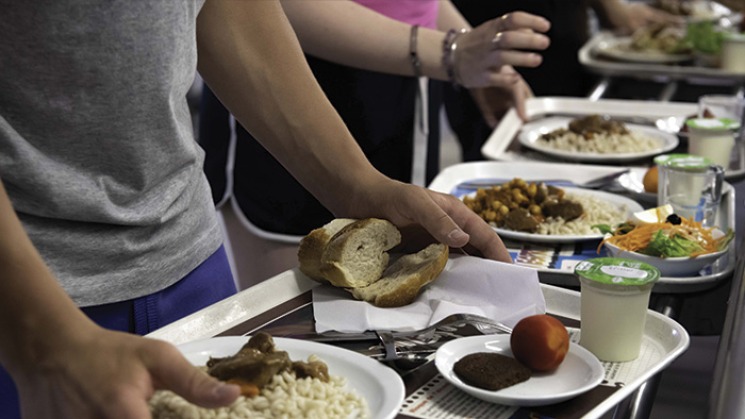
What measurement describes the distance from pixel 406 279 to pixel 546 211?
22.7 inches

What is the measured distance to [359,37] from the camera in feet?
7.34

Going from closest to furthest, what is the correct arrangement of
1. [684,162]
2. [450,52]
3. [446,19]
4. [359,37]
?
[684,162] < [359,37] < [450,52] < [446,19]

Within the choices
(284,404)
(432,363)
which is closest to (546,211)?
(432,363)

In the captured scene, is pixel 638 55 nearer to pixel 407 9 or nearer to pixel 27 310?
pixel 407 9

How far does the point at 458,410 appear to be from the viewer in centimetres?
114

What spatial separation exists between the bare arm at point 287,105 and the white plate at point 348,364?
1.18ft

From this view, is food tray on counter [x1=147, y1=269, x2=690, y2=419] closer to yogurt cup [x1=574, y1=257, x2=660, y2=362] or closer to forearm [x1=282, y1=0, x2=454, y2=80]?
yogurt cup [x1=574, y1=257, x2=660, y2=362]

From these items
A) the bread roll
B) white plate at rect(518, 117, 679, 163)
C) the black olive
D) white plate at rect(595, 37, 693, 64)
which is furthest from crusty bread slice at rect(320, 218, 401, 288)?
white plate at rect(595, 37, 693, 64)

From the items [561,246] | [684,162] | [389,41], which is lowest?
[561,246]

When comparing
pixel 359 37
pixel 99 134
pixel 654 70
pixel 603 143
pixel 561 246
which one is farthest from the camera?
pixel 654 70

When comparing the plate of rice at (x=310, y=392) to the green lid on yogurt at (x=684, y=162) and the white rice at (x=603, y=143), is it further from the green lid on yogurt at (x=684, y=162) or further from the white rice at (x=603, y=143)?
the white rice at (x=603, y=143)

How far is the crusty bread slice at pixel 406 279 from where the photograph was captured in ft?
4.73

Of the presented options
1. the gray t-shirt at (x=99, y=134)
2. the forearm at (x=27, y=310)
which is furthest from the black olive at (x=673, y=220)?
the forearm at (x=27, y=310)

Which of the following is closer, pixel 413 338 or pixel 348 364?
pixel 348 364
